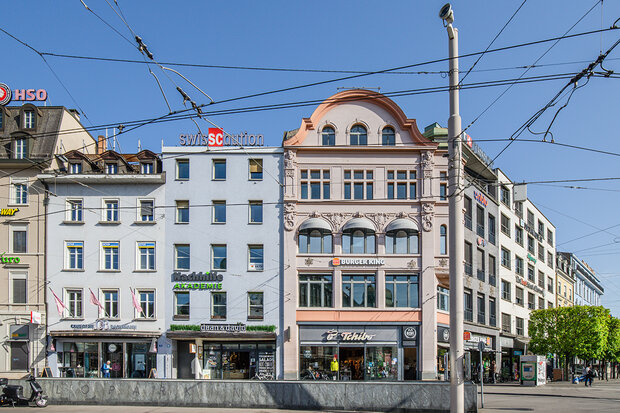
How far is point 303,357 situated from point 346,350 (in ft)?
8.98

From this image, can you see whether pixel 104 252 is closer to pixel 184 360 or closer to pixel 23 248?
pixel 23 248

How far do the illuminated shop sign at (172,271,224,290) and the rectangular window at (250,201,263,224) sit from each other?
4.29 meters

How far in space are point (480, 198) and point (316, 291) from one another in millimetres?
18251

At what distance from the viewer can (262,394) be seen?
85.0 feet

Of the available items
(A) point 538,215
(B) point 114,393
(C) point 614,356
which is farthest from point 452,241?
(C) point 614,356

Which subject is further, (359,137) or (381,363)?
(359,137)

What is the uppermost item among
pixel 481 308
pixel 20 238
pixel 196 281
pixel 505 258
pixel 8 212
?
pixel 8 212

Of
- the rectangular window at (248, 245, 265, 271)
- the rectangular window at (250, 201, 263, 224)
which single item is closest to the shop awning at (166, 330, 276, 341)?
the rectangular window at (248, 245, 265, 271)

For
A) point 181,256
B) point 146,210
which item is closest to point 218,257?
point 181,256

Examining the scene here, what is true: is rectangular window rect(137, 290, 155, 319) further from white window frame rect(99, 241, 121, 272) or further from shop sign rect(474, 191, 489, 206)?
shop sign rect(474, 191, 489, 206)

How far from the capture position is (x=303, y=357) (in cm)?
4147

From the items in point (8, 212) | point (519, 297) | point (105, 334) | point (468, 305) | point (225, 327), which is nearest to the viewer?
point (105, 334)

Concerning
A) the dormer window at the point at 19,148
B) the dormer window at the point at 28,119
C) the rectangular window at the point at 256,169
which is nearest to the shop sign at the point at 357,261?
the rectangular window at the point at 256,169

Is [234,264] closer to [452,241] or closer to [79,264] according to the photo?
[79,264]
